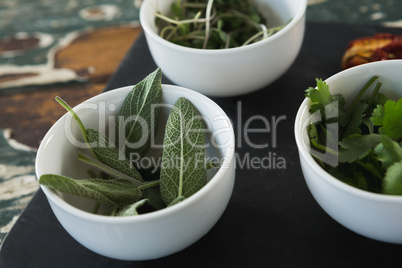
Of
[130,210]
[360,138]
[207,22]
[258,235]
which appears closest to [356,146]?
[360,138]

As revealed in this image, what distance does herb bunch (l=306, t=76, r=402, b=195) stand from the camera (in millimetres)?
537

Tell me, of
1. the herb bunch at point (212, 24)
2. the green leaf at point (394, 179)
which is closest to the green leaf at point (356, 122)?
the green leaf at point (394, 179)

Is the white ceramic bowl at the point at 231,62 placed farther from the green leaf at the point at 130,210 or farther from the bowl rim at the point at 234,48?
the green leaf at the point at 130,210

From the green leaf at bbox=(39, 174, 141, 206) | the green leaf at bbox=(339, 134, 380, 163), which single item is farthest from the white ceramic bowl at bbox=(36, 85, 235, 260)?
the green leaf at bbox=(339, 134, 380, 163)

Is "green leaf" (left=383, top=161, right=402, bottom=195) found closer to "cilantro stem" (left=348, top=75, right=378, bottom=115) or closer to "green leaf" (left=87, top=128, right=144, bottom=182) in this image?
"cilantro stem" (left=348, top=75, right=378, bottom=115)

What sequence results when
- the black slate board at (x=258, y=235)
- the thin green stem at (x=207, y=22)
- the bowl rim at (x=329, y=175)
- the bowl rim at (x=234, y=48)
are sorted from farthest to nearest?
the thin green stem at (x=207, y=22) < the bowl rim at (x=234, y=48) < the black slate board at (x=258, y=235) < the bowl rim at (x=329, y=175)

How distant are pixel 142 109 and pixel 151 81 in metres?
0.04

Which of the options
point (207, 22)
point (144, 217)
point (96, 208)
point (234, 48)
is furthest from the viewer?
point (207, 22)

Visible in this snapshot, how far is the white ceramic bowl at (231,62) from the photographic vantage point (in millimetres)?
733

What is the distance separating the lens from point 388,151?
0.54 m

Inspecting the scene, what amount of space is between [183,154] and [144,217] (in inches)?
4.7

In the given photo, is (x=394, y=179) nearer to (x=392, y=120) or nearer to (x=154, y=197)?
(x=392, y=120)

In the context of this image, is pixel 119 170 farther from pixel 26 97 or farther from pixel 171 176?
pixel 26 97

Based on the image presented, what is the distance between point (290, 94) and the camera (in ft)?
2.74
